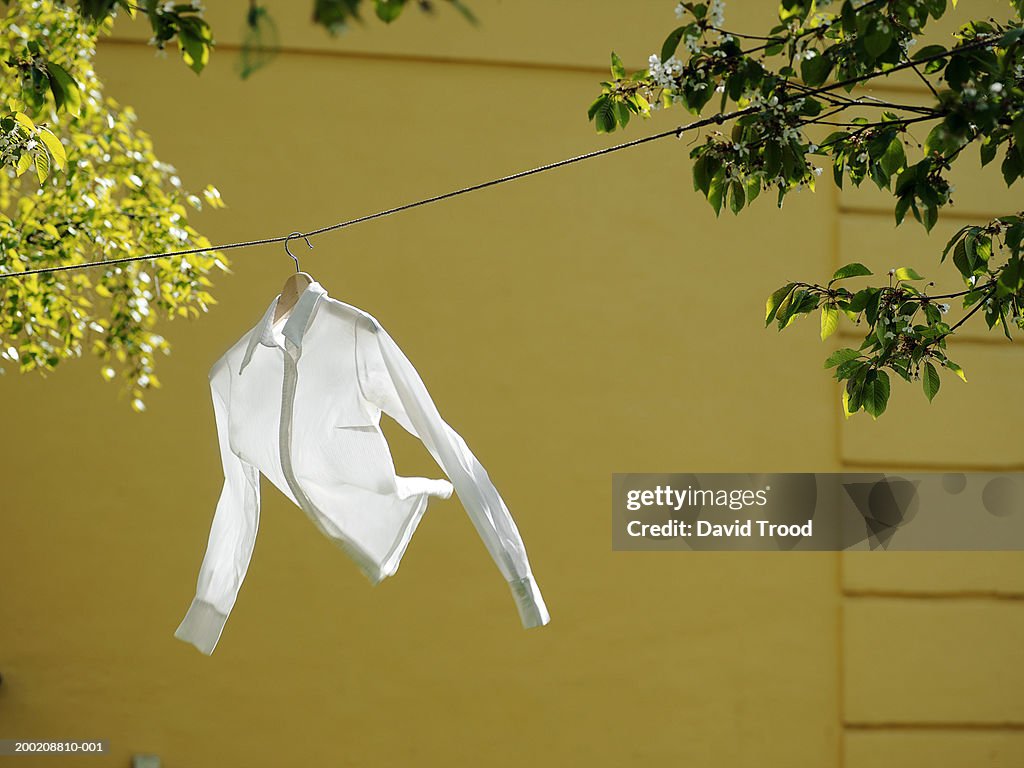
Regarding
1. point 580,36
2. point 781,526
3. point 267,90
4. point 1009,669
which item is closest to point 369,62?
point 267,90

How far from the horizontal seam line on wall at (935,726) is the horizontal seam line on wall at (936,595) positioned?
0.46 meters

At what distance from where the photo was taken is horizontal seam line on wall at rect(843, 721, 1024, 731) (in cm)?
447

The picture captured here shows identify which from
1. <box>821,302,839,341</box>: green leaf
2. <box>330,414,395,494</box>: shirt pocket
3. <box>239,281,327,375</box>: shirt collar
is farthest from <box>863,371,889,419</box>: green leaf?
<box>239,281,327,375</box>: shirt collar

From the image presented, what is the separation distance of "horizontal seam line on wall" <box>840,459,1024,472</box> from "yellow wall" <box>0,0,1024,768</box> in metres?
0.02

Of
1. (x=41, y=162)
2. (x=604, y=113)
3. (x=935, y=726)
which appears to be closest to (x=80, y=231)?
(x=41, y=162)

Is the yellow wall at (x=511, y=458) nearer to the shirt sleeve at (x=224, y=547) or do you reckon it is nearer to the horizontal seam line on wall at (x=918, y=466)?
the horizontal seam line on wall at (x=918, y=466)

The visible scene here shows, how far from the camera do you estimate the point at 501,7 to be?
4.44 meters

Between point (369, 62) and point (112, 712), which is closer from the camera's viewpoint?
point (112, 712)

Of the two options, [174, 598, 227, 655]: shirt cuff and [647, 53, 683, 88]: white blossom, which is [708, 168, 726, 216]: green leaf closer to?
[647, 53, 683, 88]: white blossom

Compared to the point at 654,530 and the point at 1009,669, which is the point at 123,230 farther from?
the point at 1009,669

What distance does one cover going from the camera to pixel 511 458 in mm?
4352

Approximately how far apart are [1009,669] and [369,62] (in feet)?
10.8

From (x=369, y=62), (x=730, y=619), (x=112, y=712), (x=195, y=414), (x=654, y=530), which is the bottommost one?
(x=112, y=712)

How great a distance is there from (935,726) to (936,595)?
0.48m
